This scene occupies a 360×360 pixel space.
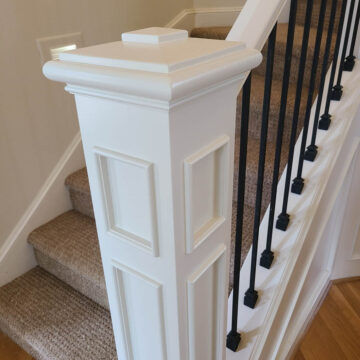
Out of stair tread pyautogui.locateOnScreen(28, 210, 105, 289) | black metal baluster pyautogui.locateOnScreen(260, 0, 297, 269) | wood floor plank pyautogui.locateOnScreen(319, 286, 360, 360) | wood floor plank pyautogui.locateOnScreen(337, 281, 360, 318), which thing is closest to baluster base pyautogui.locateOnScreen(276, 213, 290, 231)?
black metal baluster pyautogui.locateOnScreen(260, 0, 297, 269)

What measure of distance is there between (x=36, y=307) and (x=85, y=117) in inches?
44.5

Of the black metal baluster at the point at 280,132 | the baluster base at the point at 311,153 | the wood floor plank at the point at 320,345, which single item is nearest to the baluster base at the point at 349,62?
the baluster base at the point at 311,153

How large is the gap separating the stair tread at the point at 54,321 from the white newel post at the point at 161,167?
63 cm

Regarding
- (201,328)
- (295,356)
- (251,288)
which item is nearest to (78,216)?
(251,288)

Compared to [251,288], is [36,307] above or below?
below

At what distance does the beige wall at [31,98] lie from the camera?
1.40 meters

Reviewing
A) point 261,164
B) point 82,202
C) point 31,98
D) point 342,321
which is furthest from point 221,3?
point 342,321

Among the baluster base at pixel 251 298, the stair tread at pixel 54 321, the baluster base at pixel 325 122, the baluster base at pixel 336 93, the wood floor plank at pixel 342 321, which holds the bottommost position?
the wood floor plank at pixel 342 321

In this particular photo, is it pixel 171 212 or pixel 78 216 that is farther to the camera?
pixel 78 216

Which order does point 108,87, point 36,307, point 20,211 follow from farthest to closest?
point 20,211
point 36,307
point 108,87

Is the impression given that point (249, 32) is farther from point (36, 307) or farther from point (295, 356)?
point (295, 356)

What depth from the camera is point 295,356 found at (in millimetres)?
1788

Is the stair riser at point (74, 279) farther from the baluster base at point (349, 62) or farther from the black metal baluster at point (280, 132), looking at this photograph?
A: the baluster base at point (349, 62)

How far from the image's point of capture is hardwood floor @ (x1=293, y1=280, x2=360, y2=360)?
1.80 meters
